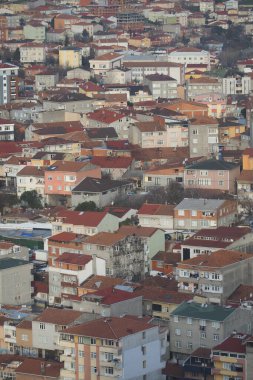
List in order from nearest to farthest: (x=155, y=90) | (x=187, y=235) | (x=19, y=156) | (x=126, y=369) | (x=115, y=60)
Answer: (x=126, y=369) < (x=187, y=235) < (x=19, y=156) < (x=155, y=90) < (x=115, y=60)

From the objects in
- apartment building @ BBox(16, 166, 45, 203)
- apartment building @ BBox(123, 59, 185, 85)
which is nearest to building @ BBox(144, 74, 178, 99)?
apartment building @ BBox(123, 59, 185, 85)

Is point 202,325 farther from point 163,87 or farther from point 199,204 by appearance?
point 163,87

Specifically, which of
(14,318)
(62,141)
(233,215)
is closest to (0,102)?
(62,141)

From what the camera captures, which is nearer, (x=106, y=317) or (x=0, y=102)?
(x=106, y=317)

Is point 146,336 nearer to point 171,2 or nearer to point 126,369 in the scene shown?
point 126,369

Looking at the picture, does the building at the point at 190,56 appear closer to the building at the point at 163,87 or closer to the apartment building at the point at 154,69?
the apartment building at the point at 154,69

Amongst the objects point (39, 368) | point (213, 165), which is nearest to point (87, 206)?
point (213, 165)
